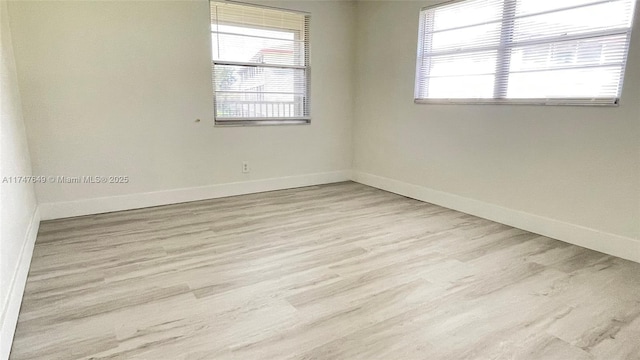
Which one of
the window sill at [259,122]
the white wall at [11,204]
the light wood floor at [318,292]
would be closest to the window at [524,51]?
the light wood floor at [318,292]

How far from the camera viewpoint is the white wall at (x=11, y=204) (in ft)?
5.47

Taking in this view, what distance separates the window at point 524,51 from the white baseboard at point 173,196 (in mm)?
1682

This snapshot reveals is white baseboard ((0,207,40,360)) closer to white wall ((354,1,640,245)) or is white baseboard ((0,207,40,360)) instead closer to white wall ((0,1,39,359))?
white wall ((0,1,39,359))

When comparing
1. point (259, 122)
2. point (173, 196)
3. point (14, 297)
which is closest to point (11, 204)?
point (14, 297)

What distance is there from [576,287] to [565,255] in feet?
1.73

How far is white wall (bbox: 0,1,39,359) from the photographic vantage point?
1668mm

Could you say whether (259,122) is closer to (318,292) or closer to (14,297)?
(318,292)

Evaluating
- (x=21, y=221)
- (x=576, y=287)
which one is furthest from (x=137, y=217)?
(x=576, y=287)

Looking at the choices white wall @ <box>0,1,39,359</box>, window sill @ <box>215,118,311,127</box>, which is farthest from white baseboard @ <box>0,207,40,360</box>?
window sill @ <box>215,118,311,127</box>

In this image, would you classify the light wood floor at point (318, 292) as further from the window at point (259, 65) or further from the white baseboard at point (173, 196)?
the window at point (259, 65)

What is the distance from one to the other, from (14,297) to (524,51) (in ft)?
12.2

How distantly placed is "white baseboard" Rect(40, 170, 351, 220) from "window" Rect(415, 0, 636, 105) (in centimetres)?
168

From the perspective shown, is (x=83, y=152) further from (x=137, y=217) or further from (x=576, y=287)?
(x=576, y=287)

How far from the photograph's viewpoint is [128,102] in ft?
11.4
